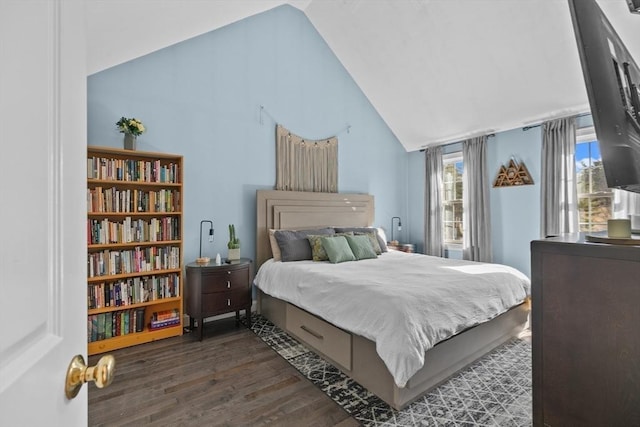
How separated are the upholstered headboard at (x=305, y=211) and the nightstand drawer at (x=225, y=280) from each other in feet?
1.72

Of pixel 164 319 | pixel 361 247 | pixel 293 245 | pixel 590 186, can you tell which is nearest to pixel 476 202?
pixel 590 186

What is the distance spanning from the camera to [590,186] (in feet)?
11.7

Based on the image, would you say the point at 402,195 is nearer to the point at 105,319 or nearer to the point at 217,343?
the point at 217,343

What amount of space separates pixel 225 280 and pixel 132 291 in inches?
32.0

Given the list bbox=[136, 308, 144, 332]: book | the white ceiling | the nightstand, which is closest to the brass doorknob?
the white ceiling

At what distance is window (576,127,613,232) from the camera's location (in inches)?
136

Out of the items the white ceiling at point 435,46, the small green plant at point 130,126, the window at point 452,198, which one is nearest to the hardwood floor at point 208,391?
the small green plant at point 130,126

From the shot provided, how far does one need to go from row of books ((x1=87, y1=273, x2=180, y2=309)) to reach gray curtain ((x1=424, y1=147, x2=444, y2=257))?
3722mm

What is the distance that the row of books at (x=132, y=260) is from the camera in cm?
264

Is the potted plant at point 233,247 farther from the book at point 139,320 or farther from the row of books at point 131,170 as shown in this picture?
the book at point 139,320

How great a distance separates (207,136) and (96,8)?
1.58 m

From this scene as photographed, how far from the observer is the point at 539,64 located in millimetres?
3367

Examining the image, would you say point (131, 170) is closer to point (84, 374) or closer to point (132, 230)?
point (132, 230)

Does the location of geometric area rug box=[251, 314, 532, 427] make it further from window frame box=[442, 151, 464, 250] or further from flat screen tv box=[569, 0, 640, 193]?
window frame box=[442, 151, 464, 250]
